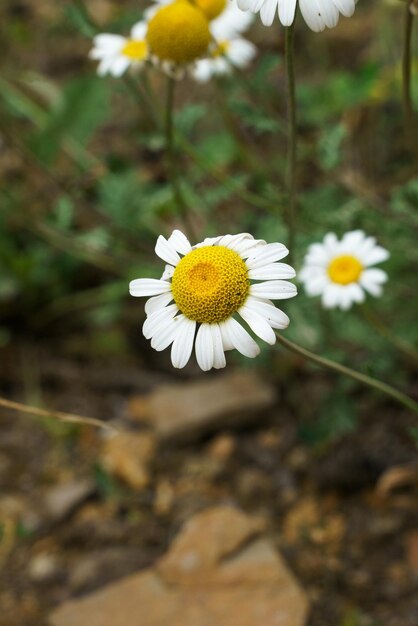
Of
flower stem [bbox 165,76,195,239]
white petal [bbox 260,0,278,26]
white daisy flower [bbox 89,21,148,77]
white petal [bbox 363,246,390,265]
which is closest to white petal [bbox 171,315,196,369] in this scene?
white petal [bbox 260,0,278,26]

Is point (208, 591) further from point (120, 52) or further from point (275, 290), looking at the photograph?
point (120, 52)

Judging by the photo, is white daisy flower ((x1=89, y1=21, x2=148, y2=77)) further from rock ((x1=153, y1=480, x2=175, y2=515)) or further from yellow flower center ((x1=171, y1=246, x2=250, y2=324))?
rock ((x1=153, y1=480, x2=175, y2=515))

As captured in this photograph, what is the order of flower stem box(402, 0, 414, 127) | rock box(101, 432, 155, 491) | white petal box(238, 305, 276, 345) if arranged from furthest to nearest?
rock box(101, 432, 155, 491), flower stem box(402, 0, 414, 127), white petal box(238, 305, 276, 345)

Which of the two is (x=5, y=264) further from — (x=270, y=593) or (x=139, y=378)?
(x=270, y=593)

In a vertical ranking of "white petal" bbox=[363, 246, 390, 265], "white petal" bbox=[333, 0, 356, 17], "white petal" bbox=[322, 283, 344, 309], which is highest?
"white petal" bbox=[363, 246, 390, 265]

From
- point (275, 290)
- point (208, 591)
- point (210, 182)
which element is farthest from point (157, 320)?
point (210, 182)

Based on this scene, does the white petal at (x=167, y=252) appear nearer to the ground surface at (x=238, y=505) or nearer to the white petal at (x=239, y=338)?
the white petal at (x=239, y=338)
